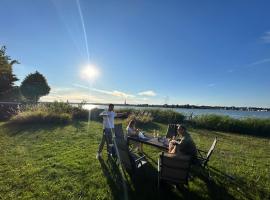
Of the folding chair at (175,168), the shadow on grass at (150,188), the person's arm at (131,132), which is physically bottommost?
the shadow on grass at (150,188)

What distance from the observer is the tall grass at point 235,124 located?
46.5ft

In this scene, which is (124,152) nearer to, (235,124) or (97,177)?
(97,177)

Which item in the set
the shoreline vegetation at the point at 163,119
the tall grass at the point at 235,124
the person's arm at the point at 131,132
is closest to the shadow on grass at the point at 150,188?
the person's arm at the point at 131,132

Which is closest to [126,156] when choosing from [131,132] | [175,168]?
[175,168]

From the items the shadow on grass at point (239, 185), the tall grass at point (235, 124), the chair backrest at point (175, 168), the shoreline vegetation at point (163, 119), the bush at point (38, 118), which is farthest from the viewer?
the tall grass at point (235, 124)

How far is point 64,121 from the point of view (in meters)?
14.2

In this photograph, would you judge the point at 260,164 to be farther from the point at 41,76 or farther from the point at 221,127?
the point at 41,76

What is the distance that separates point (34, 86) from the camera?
47.0 metres

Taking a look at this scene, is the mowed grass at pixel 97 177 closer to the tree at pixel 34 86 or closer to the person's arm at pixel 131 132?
the person's arm at pixel 131 132

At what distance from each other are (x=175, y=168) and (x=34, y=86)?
49.6 m

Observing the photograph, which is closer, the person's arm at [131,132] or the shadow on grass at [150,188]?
the shadow on grass at [150,188]

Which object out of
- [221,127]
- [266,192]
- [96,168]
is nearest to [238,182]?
[266,192]

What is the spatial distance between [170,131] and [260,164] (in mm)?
3065

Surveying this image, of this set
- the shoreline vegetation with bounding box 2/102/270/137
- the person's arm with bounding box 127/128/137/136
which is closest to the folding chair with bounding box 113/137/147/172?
the person's arm with bounding box 127/128/137/136
